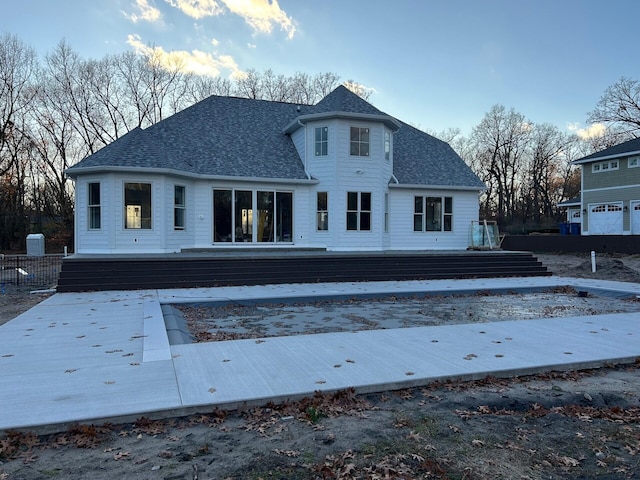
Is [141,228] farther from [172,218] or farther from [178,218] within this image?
[178,218]

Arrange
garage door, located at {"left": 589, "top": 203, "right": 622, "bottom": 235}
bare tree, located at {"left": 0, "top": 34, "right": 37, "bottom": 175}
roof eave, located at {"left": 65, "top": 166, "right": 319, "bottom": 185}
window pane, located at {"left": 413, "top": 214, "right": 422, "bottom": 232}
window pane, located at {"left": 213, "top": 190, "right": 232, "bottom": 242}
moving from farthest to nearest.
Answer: bare tree, located at {"left": 0, "top": 34, "right": 37, "bottom": 175} → garage door, located at {"left": 589, "top": 203, "right": 622, "bottom": 235} → window pane, located at {"left": 413, "top": 214, "right": 422, "bottom": 232} → window pane, located at {"left": 213, "top": 190, "right": 232, "bottom": 242} → roof eave, located at {"left": 65, "top": 166, "right": 319, "bottom": 185}

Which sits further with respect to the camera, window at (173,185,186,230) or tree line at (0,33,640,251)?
tree line at (0,33,640,251)

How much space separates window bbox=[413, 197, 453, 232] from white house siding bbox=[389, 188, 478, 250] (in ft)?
0.56

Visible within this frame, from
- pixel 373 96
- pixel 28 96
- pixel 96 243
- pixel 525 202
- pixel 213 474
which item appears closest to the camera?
pixel 213 474

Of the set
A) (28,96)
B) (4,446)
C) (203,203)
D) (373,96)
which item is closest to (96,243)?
(203,203)

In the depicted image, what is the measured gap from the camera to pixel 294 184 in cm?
1639

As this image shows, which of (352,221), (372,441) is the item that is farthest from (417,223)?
(372,441)

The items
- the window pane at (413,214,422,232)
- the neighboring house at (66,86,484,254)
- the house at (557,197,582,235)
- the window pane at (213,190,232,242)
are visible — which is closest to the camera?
the neighboring house at (66,86,484,254)

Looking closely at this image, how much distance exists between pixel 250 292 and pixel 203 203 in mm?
6311

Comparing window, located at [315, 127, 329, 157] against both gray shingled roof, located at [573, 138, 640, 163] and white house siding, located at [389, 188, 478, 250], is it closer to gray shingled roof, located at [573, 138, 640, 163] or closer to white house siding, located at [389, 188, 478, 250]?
white house siding, located at [389, 188, 478, 250]

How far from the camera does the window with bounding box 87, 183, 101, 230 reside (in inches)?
550

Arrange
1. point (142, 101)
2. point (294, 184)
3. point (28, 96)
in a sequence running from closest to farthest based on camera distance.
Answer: point (294, 184) < point (28, 96) < point (142, 101)

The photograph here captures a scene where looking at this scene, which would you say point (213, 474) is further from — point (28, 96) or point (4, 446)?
point (28, 96)

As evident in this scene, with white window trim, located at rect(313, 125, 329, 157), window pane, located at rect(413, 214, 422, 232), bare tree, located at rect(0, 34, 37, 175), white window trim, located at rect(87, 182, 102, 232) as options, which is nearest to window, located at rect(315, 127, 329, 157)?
white window trim, located at rect(313, 125, 329, 157)
